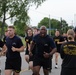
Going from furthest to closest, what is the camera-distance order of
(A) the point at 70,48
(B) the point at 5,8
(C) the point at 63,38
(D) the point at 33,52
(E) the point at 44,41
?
(B) the point at 5,8 < (C) the point at 63,38 < (D) the point at 33,52 < (E) the point at 44,41 < (A) the point at 70,48

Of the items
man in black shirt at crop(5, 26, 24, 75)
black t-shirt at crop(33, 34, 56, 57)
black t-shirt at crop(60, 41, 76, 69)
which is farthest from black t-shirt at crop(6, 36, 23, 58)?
black t-shirt at crop(60, 41, 76, 69)

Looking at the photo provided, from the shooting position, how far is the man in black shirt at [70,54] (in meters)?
7.95

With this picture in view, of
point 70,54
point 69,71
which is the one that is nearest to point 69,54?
point 70,54

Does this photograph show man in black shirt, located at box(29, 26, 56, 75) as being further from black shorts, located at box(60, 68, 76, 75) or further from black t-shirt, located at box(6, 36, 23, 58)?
black shorts, located at box(60, 68, 76, 75)

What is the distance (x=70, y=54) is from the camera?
798 centimetres

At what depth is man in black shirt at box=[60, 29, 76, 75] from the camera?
7.95m

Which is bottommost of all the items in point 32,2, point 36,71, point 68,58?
point 36,71

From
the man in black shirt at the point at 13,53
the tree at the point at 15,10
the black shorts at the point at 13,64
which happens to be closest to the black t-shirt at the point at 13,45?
the man in black shirt at the point at 13,53

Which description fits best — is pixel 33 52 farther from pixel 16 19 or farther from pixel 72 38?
pixel 16 19

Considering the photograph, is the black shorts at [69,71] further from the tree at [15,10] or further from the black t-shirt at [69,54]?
the tree at [15,10]

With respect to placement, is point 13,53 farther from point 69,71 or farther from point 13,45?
point 69,71

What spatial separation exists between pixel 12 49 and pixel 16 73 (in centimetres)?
74

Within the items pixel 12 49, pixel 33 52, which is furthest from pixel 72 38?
pixel 33 52

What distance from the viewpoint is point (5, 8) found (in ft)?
165
